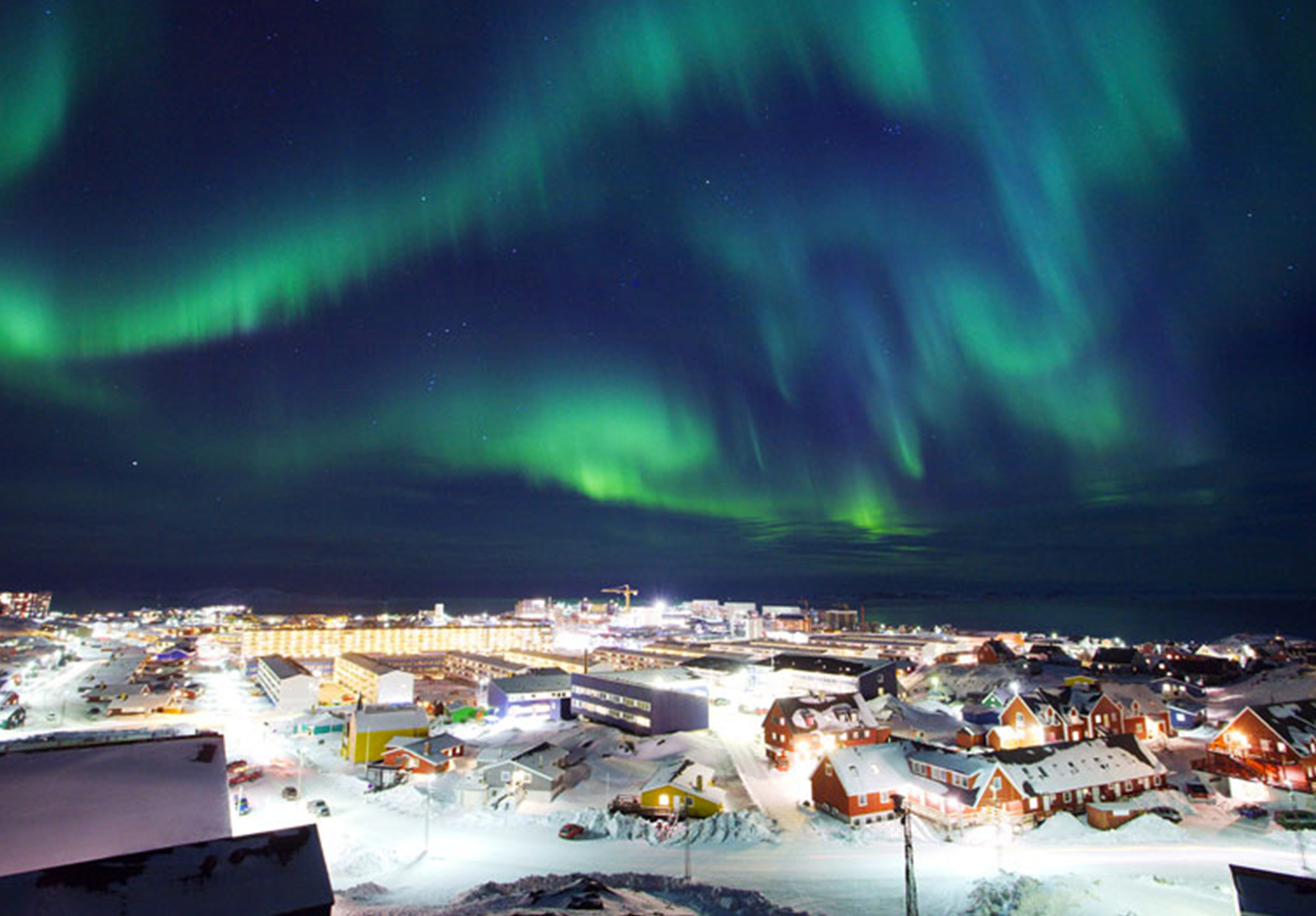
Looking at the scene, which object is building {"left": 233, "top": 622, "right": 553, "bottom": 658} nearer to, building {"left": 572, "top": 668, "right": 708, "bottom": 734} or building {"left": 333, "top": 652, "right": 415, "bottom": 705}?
building {"left": 333, "top": 652, "right": 415, "bottom": 705}

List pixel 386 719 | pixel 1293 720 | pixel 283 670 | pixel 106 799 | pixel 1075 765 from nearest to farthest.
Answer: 1. pixel 106 799
2. pixel 1075 765
3. pixel 1293 720
4. pixel 386 719
5. pixel 283 670

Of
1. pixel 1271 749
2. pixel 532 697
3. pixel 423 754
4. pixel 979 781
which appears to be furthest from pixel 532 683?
pixel 1271 749

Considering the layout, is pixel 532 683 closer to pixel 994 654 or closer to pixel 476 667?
pixel 476 667

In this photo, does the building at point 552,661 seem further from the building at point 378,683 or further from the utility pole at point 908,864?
the utility pole at point 908,864

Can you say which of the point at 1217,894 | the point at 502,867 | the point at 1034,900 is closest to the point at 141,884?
the point at 502,867

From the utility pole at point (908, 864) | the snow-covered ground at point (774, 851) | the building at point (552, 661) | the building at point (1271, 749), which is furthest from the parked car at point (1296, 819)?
the building at point (552, 661)

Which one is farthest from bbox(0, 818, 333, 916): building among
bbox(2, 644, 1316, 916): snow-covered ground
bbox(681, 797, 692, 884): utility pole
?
bbox(681, 797, 692, 884): utility pole

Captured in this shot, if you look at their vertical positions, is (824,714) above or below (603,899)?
below
